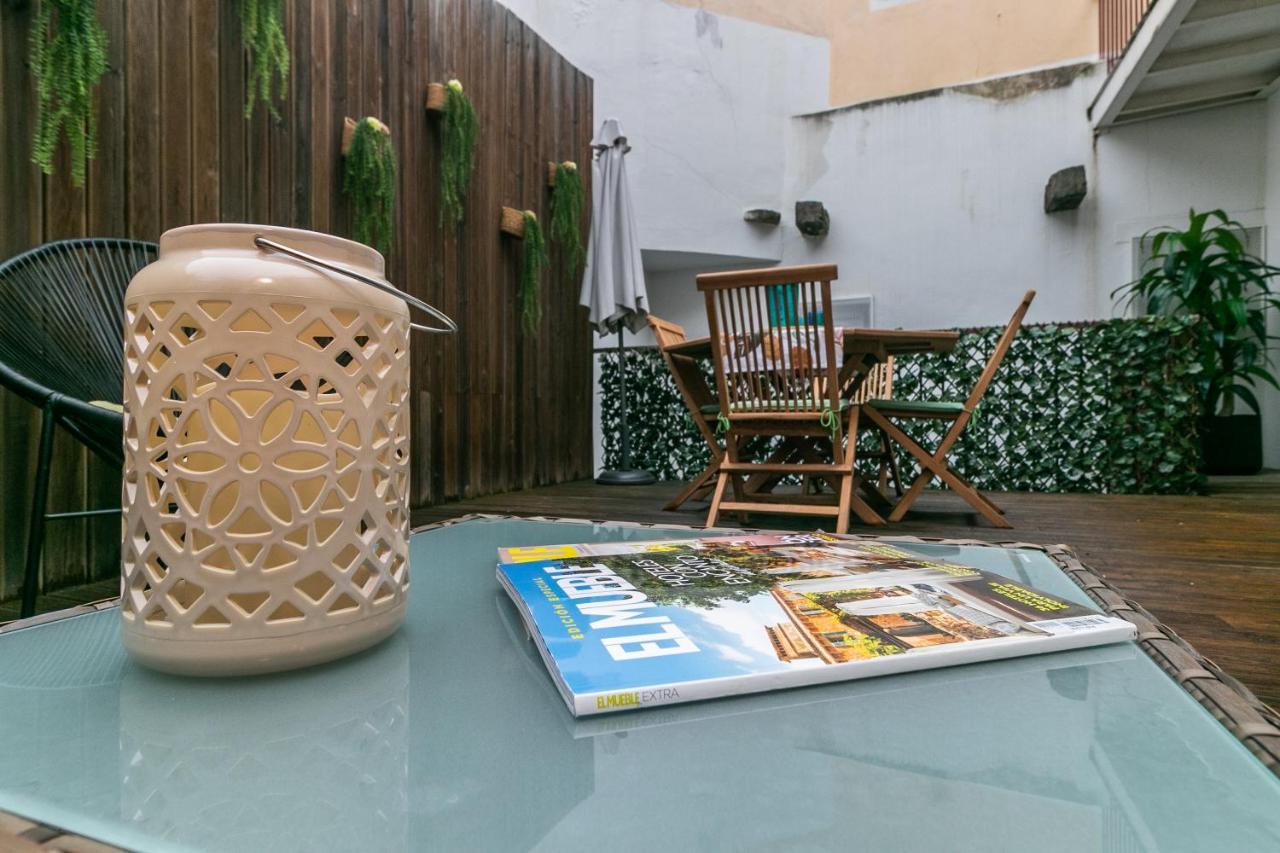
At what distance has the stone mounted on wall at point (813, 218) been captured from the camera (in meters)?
6.00

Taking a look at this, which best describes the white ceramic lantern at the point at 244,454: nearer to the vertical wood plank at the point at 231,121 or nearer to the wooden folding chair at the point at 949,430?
the vertical wood plank at the point at 231,121

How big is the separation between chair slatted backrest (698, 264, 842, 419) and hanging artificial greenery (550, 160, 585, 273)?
1892mm

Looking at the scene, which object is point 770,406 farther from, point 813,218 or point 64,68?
point 813,218

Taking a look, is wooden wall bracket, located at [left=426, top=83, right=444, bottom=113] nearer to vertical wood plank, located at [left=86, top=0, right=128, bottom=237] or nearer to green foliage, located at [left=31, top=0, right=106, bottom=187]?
vertical wood plank, located at [left=86, top=0, right=128, bottom=237]

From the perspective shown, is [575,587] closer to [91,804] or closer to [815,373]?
[91,804]

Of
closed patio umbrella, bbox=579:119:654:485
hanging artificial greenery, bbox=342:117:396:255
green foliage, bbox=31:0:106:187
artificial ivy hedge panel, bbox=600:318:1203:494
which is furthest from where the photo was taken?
closed patio umbrella, bbox=579:119:654:485

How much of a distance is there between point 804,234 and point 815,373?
166 inches

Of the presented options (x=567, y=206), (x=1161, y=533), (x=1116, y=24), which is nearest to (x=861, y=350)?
(x=1161, y=533)

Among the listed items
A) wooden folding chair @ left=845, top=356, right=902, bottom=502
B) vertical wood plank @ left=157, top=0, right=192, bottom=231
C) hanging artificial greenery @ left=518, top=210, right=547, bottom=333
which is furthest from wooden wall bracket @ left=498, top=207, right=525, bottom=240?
wooden folding chair @ left=845, top=356, right=902, bottom=502

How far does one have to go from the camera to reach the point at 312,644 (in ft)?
1.31

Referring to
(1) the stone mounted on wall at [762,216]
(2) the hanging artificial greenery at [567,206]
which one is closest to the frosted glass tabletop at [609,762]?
(2) the hanging artificial greenery at [567,206]

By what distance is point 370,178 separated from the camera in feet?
8.21

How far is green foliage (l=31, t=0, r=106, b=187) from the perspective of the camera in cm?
144

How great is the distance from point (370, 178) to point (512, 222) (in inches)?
45.0
